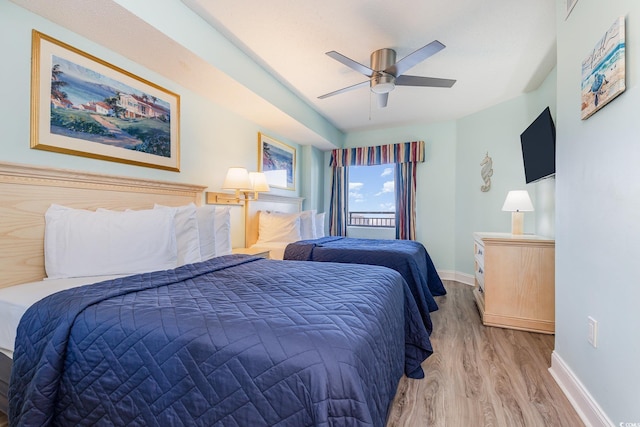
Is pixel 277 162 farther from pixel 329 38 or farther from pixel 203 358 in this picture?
pixel 203 358

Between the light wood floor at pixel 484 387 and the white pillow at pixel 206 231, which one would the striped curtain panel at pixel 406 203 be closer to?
the light wood floor at pixel 484 387

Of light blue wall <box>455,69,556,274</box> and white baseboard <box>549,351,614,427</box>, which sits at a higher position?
light blue wall <box>455,69,556,274</box>

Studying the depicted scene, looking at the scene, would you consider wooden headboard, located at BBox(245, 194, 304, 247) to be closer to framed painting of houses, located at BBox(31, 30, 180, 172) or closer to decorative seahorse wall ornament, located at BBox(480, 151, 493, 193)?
framed painting of houses, located at BBox(31, 30, 180, 172)

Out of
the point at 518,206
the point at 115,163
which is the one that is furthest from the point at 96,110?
the point at 518,206

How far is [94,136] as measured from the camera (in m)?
1.99

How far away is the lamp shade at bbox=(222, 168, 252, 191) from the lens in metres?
2.96

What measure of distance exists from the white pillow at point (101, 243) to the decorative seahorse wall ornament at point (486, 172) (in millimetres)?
4110

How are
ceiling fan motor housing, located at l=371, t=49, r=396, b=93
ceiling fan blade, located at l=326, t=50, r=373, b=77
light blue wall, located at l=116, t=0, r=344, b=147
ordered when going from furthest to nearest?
ceiling fan motor housing, located at l=371, t=49, r=396, b=93, ceiling fan blade, located at l=326, t=50, r=373, b=77, light blue wall, located at l=116, t=0, r=344, b=147

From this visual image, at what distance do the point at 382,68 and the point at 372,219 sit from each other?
3095 mm

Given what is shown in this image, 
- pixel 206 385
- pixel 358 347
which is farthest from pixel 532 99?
pixel 206 385

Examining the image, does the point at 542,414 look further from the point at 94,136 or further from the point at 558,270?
the point at 94,136

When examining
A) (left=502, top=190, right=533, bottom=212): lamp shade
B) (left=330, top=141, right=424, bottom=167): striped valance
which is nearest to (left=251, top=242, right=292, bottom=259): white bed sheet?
(left=330, top=141, right=424, bottom=167): striped valance

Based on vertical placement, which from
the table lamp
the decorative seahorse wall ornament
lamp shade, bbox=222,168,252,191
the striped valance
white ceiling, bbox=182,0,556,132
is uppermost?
white ceiling, bbox=182,0,556,132

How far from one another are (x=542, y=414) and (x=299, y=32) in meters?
3.01
